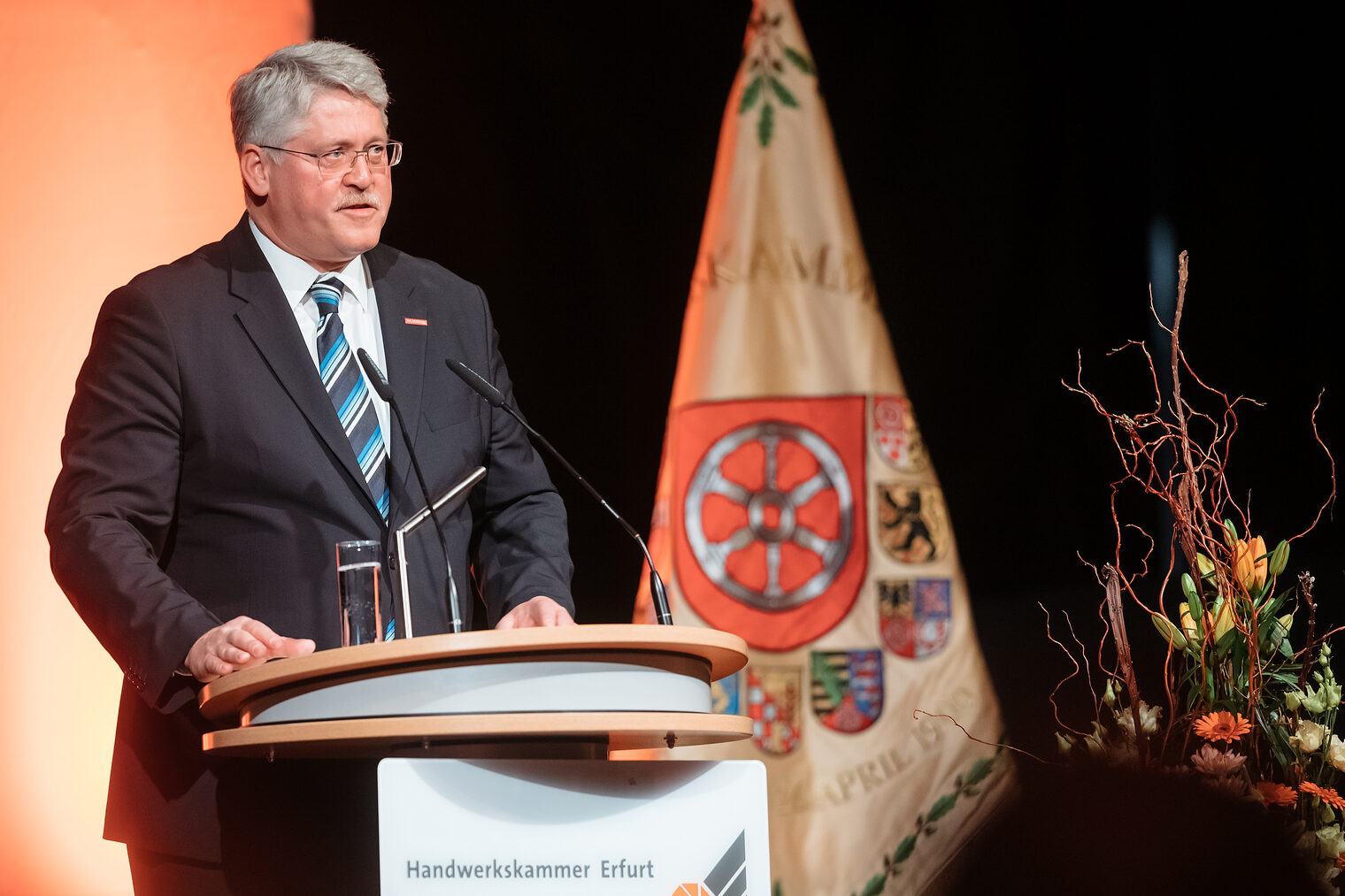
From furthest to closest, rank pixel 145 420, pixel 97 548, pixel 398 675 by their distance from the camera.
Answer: pixel 145 420
pixel 97 548
pixel 398 675

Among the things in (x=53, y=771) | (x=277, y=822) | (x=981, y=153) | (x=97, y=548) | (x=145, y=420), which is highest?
(x=981, y=153)

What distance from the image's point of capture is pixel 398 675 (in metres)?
1.10

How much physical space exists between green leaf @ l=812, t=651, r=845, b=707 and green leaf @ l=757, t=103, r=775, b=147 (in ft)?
3.97

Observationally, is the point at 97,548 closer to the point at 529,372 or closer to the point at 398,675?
the point at 398,675

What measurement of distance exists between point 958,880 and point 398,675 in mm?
2002

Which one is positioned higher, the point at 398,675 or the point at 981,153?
the point at 981,153

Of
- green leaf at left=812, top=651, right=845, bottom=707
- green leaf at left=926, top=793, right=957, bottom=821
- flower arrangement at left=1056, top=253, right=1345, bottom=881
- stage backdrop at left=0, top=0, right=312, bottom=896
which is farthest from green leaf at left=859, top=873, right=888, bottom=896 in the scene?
stage backdrop at left=0, top=0, right=312, bottom=896

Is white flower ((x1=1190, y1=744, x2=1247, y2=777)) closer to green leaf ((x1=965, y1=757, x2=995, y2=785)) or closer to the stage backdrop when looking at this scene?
green leaf ((x1=965, y1=757, x2=995, y2=785))

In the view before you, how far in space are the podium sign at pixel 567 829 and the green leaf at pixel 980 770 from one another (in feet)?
5.55

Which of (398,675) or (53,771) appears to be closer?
(398,675)

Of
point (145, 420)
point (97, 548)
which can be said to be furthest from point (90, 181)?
point (97, 548)

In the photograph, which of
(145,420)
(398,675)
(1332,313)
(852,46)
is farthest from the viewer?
(852,46)

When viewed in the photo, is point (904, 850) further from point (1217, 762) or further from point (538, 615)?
point (538, 615)

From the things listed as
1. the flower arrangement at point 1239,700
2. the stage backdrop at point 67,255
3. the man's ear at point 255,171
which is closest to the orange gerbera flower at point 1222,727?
the flower arrangement at point 1239,700
